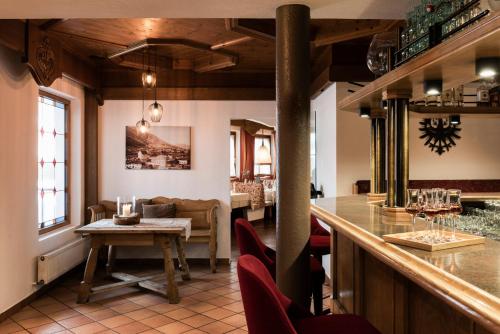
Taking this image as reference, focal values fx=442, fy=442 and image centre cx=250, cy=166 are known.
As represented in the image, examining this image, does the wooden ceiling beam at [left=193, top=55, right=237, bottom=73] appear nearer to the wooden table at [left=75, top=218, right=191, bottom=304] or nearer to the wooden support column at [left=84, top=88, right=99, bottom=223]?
the wooden support column at [left=84, top=88, right=99, bottom=223]

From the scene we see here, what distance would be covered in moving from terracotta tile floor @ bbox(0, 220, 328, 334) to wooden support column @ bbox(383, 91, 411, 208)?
201 centimetres

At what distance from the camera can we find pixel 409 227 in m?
2.12

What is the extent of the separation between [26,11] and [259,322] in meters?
2.61

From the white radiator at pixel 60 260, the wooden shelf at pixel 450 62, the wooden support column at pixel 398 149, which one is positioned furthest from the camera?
the white radiator at pixel 60 260

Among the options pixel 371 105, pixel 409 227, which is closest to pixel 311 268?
pixel 409 227

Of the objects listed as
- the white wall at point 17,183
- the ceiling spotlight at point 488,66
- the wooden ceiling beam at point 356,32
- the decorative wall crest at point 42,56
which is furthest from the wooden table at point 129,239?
the ceiling spotlight at point 488,66

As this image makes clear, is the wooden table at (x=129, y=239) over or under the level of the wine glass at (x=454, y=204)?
under

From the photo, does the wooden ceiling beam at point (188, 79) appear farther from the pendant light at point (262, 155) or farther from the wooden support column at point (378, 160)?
the pendant light at point (262, 155)

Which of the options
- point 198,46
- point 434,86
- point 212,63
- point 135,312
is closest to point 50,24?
point 198,46

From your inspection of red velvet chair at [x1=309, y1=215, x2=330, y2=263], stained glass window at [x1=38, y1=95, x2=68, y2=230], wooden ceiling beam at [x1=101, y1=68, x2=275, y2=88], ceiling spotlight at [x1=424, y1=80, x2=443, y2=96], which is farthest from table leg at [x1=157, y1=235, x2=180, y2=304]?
ceiling spotlight at [x1=424, y1=80, x2=443, y2=96]

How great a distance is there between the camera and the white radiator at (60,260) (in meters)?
4.62

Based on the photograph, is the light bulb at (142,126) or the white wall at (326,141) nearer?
the white wall at (326,141)

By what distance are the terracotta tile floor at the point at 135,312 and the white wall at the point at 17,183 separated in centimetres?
29

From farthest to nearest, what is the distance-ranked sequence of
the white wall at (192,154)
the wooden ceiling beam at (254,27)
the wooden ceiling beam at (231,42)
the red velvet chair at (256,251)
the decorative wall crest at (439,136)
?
the white wall at (192,154) → the decorative wall crest at (439,136) → the wooden ceiling beam at (231,42) → the wooden ceiling beam at (254,27) → the red velvet chair at (256,251)
